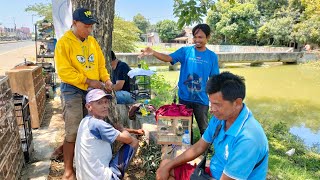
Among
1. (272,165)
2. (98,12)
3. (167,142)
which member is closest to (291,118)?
(272,165)

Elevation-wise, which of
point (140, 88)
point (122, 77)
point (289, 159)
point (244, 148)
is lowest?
point (289, 159)

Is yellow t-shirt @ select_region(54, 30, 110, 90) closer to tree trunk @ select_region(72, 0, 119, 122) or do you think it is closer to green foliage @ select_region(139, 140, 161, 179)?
tree trunk @ select_region(72, 0, 119, 122)

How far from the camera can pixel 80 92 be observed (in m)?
2.91

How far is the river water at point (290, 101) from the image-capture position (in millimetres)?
7402

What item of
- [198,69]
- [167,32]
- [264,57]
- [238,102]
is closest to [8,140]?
[198,69]

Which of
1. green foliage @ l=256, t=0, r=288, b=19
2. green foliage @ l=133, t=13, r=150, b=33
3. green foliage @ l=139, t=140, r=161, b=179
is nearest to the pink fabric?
green foliage @ l=139, t=140, r=161, b=179

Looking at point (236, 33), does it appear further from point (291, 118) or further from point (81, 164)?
point (81, 164)

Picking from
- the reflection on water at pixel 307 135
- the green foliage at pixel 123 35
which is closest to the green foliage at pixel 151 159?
the reflection on water at pixel 307 135

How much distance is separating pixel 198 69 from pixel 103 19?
1274 mm

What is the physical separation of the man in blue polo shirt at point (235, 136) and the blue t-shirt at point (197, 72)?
1.38 meters

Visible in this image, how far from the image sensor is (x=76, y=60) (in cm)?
276

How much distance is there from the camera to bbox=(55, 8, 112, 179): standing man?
2.70 meters

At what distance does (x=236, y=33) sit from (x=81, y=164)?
33481 mm

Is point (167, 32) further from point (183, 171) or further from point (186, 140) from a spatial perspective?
point (183, 171)
